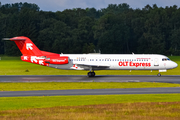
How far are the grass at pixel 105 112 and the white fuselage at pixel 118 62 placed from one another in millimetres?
25457

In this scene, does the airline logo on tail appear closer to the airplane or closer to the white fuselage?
the airplane

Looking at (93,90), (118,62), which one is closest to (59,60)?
(118,62)

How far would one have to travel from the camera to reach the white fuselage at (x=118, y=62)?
4603cm

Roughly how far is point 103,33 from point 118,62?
75097 millimetres

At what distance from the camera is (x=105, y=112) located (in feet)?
58.9

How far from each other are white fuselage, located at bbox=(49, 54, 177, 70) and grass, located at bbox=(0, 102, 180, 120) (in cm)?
2546

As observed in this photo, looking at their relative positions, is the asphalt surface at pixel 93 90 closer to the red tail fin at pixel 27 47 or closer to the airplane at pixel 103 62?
the airplane at pixel 103 62

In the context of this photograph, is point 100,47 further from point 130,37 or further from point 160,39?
point 160,39

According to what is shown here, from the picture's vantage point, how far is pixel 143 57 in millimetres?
46625

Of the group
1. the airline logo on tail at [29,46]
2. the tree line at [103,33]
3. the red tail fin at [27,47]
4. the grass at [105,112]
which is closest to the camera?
the grass at [105,112]

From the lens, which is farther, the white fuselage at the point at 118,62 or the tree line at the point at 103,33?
the tree line at the point at 103,33

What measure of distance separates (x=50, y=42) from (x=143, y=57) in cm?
7413

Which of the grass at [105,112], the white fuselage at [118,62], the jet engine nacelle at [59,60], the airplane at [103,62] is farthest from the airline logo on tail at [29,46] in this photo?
the grass at [105,112]

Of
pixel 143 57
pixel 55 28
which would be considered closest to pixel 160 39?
pixel 55 28
